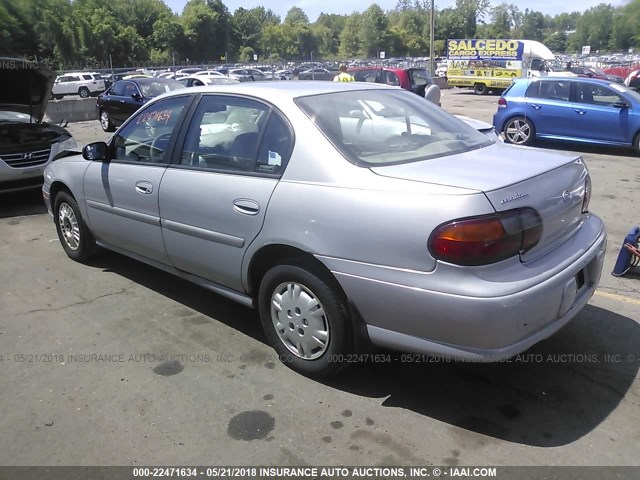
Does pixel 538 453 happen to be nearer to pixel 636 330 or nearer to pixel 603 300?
pixel 636 330

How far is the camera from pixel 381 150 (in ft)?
10.8

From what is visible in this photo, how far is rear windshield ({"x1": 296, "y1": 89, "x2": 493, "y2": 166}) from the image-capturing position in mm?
3225

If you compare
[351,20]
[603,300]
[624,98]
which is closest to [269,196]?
[603,300]

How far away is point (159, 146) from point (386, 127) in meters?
1.71

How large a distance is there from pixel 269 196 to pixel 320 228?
44cm

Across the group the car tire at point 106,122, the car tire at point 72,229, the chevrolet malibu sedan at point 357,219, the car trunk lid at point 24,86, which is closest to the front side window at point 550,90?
the chevrolet malibu sedan at point 357,219

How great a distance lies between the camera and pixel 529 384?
325 centimetres

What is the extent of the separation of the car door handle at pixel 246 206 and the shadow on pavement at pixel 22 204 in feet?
17.4

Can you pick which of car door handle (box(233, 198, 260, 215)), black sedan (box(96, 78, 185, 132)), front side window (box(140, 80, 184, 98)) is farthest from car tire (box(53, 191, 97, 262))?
front side window (box(140, 80, 184, 98))

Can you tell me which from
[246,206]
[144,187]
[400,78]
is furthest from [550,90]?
[246,206]

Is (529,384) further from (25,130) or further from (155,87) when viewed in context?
(155,87)

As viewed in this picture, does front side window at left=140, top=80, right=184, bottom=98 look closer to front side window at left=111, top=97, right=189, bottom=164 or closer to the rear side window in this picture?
the rear side window

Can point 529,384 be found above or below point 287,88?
below

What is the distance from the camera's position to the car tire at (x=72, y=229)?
5.11 meters
